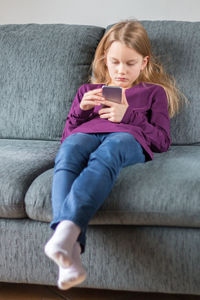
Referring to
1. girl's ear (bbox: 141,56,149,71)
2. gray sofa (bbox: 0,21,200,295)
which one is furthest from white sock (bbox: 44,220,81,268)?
girl's ear (bbox: 141,56,149,71)

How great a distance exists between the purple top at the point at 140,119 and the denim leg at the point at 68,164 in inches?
4.1

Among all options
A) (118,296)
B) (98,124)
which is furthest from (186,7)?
(118,296)

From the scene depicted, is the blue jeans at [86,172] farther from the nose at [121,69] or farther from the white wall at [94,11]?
the white wall at [94,11]

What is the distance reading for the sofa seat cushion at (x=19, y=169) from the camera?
138 cm

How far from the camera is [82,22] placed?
2396 mm

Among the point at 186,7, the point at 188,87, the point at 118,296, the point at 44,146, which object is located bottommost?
the point at 118,296

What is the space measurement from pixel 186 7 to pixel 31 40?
2.59 feet

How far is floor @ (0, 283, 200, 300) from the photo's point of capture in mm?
1494

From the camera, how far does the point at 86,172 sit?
1.28 metres

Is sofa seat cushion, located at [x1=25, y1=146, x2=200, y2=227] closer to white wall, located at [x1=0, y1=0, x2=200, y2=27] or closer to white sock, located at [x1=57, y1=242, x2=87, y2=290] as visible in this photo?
white sock, located at [x1=57, y1=242, x2=87, y2=290]

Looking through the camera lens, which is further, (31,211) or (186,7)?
(186,7)

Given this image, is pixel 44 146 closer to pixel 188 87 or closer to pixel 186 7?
pixel 188 87

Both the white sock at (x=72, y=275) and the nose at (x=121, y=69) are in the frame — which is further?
the nose at (x=121, y=69)

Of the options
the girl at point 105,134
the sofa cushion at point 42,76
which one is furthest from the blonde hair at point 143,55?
the sofa cushion at point 42,76
